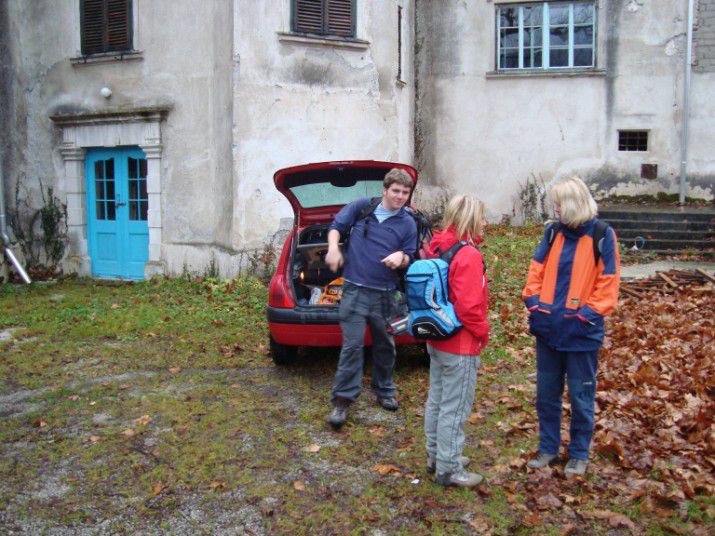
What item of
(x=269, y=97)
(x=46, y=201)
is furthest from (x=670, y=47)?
(x=46, y=201)

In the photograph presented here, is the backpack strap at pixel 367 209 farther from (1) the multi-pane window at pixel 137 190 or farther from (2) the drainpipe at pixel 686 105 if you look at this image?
(2) the drainpipe at pixel 686 105

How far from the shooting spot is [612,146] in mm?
15398

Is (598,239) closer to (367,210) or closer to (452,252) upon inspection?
(452,252)

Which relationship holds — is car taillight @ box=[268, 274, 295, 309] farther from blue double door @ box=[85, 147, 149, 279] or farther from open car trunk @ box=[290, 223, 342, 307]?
blue double door @ box=[85, 147, 149, 279]

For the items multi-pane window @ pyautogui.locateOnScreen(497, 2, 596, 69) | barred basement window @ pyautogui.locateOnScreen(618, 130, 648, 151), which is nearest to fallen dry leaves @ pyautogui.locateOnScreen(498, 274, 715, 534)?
barred basement window @ pyautogui.locateOnScreen(618, 130, 648, 151)

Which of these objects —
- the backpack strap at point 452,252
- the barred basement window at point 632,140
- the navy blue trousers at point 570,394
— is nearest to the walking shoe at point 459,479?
the navy blue trousers at point 570,394

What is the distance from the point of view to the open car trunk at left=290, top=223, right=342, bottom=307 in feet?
22.8

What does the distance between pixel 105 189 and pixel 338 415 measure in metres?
9.56

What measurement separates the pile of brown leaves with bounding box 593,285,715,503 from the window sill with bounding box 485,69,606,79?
8.63 metres

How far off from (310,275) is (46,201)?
825 centimetres

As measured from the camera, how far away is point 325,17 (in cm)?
1174

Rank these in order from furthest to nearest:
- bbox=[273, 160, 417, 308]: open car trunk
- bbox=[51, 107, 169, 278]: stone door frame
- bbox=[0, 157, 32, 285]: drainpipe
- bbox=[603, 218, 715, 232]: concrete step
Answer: bbox=[603, 218, 715, 232]: concrete step, bbox=[0, 157, 32, 285]: drainpipe, bbox=[51, 107, 169, 278]: stone door frame, bbox=[273, 160, 417, 308]: open car trunk

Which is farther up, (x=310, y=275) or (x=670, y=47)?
(x=670, y=47)

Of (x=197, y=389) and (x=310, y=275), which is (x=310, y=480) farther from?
(x=310, y=275)
